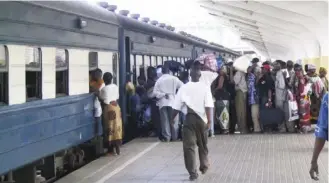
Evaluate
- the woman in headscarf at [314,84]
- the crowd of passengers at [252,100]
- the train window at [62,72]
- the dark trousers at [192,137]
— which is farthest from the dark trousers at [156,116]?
the dark trousers at [192,137]

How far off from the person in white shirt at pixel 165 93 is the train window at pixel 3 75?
5.64m

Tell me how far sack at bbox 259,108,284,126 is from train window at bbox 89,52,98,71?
4.51 metres

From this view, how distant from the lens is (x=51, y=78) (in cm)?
814

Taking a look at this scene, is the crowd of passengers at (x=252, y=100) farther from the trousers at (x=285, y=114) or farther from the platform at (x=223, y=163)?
the platform at (x=223, y=163)

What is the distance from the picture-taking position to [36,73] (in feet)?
25.1

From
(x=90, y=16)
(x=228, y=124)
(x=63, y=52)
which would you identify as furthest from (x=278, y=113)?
(x=63, y=52)

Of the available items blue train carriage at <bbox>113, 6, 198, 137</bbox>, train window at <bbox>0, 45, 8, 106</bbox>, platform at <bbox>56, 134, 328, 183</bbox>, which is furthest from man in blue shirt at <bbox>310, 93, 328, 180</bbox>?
blue train carriage at <bbox>113, 6, 198, 137</bbox>

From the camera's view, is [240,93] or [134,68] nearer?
[240,93]

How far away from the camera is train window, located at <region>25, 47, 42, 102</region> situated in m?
7.34

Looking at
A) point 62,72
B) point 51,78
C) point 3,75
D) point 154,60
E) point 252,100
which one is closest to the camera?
point 3,75

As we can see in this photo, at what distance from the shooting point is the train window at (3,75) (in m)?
6.61

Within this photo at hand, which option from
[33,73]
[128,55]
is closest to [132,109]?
[128,55]

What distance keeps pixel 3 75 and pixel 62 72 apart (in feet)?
6.67

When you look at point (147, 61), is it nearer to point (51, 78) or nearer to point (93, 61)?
point (93, 61)
